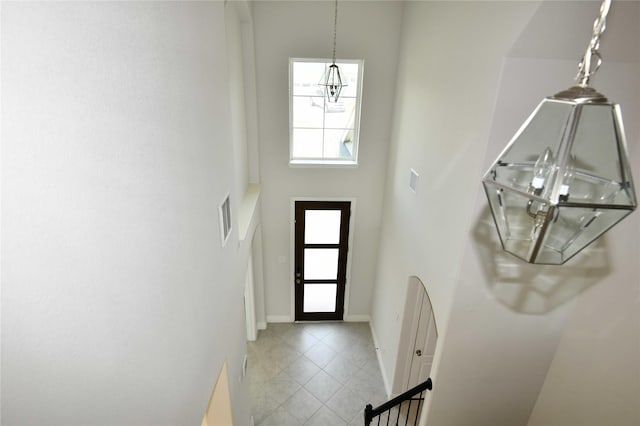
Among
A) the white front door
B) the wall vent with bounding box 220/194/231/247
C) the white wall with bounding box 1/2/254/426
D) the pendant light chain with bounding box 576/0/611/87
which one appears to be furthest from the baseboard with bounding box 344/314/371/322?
the pendant light chain with bounding box 576/0/611/87

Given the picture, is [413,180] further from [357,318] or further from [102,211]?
[102,211]

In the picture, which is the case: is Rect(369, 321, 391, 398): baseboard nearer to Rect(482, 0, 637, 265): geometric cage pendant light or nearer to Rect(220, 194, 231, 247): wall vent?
Rect(220, 194, 231, 247): wall vent

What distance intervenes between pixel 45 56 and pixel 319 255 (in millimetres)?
5638

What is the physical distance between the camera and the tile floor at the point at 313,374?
498 centimetres

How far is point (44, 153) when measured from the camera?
2.91 feet

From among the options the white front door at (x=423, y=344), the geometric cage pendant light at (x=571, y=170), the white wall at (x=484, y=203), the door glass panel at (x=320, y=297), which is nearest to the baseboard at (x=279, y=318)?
the door glass panel at (x=320, y=297)

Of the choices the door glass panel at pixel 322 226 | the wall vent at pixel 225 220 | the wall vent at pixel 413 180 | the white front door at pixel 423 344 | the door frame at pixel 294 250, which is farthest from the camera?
the door glass panel at pixel 322 226

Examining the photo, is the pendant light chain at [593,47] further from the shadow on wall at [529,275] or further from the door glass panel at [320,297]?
the door glass panel at [320,297]

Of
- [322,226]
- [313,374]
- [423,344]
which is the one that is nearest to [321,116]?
[322,226]

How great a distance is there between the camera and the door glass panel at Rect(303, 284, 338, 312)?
6.62m

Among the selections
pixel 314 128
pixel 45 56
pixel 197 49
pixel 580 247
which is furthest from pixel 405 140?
pixel 45 56

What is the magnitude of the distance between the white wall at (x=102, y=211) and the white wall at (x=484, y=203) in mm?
1964

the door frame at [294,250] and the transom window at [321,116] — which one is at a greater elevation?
the transom window at [321,116]

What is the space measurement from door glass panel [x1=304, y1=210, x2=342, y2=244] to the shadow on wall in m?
3.39
